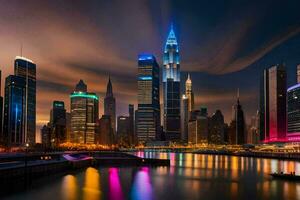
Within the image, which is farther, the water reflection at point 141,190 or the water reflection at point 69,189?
the water reflection at point 141,190

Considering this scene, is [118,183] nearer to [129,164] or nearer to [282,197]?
[282,197]

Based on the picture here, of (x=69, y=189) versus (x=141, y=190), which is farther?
(x=141, y=190)

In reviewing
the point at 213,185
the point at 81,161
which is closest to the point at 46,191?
the point at 213,185

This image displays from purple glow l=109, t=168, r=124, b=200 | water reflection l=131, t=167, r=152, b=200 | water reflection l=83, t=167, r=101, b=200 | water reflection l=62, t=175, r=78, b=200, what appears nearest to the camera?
water reflection l=62, t=175, r=78, b=200

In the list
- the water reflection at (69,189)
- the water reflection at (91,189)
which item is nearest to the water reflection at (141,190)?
the water reflection at (91,189)

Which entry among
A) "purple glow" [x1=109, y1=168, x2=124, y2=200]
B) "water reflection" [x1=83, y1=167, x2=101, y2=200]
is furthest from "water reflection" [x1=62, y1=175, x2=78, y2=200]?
"purple glow" [x1=109, y1=168, x2=124, y2=200]

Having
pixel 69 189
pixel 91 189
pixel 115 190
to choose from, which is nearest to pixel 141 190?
pixel 115 190

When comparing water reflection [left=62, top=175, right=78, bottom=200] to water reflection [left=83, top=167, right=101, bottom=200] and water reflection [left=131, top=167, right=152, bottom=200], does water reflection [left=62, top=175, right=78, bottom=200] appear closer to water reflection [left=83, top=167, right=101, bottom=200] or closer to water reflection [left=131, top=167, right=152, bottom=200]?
water reflection [left=83, top=167, right=101, bottom=200]

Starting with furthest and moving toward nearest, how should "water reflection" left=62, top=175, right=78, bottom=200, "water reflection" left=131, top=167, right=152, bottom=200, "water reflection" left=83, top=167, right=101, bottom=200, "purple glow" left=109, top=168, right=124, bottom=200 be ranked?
"water reflection" left=131, top=167, right=152, bottom=200, "water reflection" left=83, top=167, right=101, bottom=200, "purple glow" left=109, top=168, right=124, bottom=200, "water reflection" left=62, top=175, right=78, bottom=200

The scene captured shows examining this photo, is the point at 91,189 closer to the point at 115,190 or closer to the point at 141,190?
the point at 115,190

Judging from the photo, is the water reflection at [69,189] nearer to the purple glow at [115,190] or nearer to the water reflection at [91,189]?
the water reflection at [91,189]

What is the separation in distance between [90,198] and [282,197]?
2984 centimetres

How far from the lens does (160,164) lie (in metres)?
130

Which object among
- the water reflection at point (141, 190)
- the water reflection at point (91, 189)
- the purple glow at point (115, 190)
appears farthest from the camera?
the water reflection at point (141, 190)
